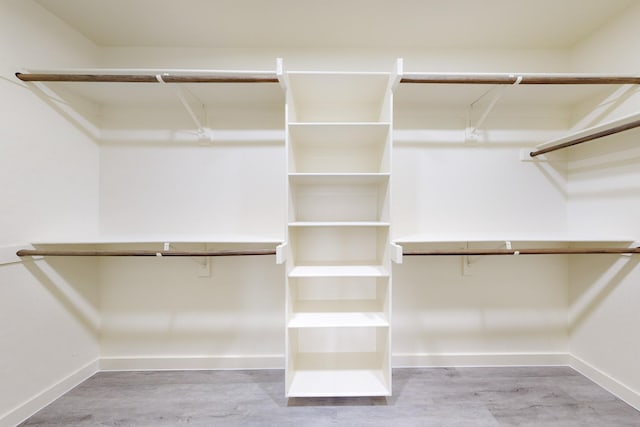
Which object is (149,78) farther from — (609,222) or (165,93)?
(609,222)

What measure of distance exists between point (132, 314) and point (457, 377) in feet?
7.87

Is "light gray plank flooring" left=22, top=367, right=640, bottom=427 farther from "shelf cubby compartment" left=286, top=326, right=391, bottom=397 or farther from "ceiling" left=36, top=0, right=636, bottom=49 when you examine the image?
"ceiling" left=36, top=0, right=636, bottom=49

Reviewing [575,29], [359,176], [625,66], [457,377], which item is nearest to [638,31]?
[625,66]

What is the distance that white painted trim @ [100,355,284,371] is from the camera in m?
1.92

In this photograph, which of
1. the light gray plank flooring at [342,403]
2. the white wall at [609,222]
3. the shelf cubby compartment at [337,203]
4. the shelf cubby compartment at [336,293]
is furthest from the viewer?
the shelf cubby compartment at [337,203]

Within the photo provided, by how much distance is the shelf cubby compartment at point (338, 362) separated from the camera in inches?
60.2

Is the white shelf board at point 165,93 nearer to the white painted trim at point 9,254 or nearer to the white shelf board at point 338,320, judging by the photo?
the white painted trim at point 9,254

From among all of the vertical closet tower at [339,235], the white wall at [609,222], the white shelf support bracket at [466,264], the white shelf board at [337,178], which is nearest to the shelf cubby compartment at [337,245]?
the vertical closet tower at [339,235]

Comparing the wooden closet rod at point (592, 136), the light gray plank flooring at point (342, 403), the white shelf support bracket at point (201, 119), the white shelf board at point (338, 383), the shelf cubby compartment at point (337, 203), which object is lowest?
the light gray plank flooring at point (342, 403)

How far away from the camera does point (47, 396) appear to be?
157 centimetres

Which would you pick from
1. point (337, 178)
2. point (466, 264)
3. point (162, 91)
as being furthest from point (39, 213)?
point (466, 264)

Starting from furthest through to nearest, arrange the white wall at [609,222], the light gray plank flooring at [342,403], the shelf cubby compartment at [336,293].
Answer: the shelf cubby compartment at [336,293] → the white wall at [609,222] → the light gray plank flooring at [342,403]

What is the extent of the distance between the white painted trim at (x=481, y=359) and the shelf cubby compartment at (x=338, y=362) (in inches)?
11.1

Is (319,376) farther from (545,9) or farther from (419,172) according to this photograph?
(545,9)
